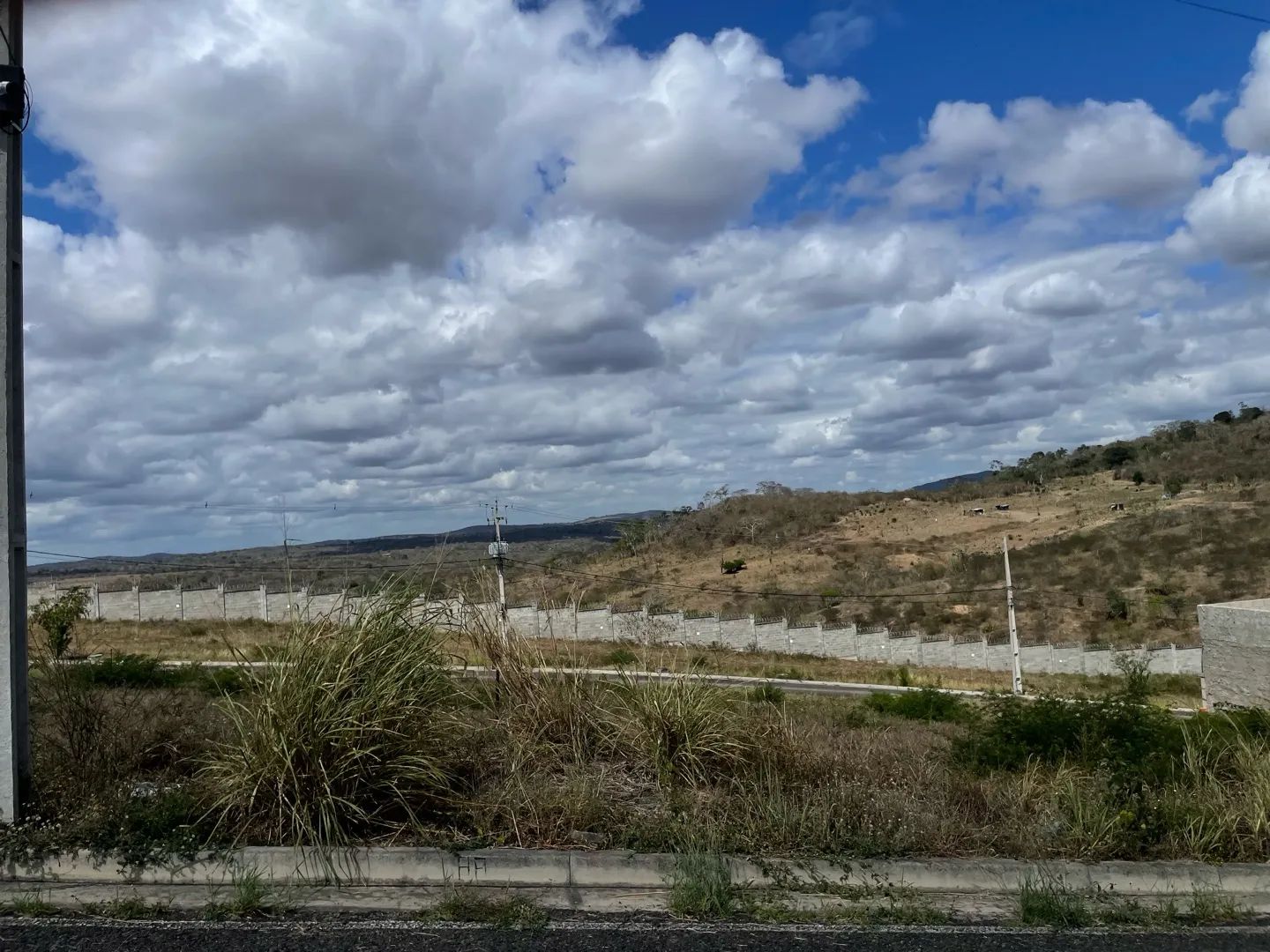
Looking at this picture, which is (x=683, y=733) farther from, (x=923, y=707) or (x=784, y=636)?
(x=784, y=636)

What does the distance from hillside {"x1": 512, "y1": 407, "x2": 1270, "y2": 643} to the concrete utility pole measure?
32175mm

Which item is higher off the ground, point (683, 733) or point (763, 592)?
point (683, 733)

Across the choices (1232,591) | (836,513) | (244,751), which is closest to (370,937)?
(244,751)

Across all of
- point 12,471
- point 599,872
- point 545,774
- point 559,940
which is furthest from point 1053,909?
point 12,471

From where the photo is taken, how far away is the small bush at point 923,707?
58.6 feet

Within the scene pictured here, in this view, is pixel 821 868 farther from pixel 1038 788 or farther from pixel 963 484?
pixel 963 484

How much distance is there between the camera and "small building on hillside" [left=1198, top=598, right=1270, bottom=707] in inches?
1006

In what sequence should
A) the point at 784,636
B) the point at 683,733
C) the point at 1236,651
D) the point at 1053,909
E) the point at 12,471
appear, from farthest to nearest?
the point at 784,636 < the point at 1236,651 < the point at 683,733 < the point at 12,471 < the point at 1053,909

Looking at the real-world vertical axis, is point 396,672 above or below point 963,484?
below

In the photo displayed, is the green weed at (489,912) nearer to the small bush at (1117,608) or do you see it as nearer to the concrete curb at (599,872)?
the concrete curb at (599,872)

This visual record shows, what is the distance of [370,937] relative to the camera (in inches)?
207

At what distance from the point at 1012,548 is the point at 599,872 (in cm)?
6482

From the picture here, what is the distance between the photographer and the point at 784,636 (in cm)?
4834

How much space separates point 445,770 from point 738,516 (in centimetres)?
8722
